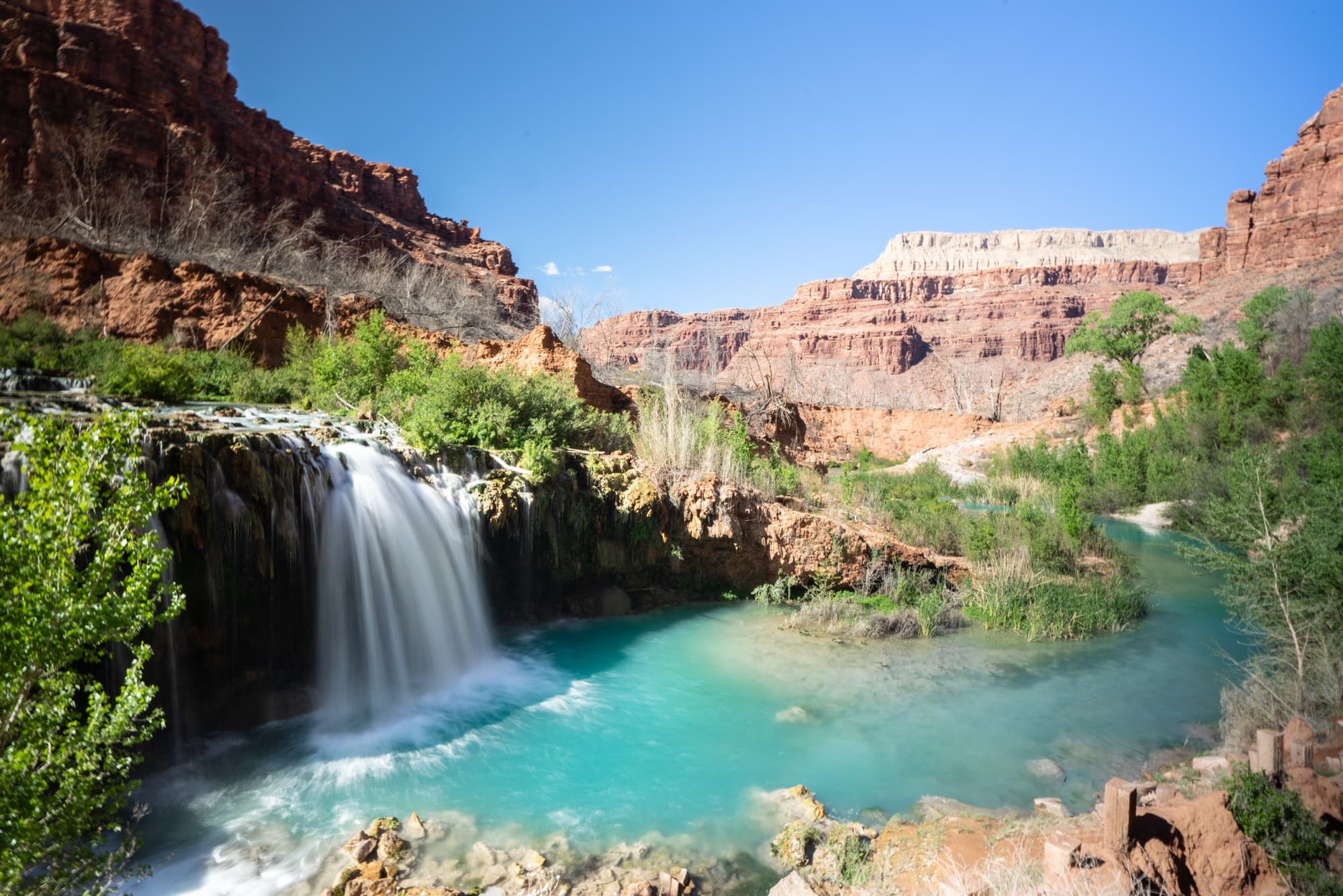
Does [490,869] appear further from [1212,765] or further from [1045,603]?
[1045,603]

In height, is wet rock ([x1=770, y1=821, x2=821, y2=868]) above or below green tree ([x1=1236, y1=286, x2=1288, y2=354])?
below

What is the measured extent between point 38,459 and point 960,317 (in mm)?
102728

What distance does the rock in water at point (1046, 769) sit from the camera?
18.6 feet

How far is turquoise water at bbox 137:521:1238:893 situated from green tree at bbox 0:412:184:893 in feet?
5.99

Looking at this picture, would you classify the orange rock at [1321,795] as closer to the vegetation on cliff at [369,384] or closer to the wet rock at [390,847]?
the wet rock at [390,847]

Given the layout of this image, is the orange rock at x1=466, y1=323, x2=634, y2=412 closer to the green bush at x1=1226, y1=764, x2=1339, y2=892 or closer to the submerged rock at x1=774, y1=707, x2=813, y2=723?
the submerged rock at x1=774, y1=707, x2=813, y2=723

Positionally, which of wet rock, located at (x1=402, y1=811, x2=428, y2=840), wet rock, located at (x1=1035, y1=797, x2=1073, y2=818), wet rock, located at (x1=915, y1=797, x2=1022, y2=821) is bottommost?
wet rock, located at (x1=915, y1=797, x2=1022, y2=821)

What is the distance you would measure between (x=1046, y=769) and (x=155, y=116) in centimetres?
4274

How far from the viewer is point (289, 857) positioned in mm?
4516

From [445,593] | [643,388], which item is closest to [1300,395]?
[643,388]

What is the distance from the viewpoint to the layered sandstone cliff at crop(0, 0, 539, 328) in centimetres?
2669

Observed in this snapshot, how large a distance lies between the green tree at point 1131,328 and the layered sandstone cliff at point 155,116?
2835 centimetres

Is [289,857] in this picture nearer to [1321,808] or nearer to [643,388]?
[1321,808]

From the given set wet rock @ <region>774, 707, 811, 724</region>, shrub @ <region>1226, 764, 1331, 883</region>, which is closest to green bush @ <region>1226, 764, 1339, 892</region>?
shrub @ <region>1226, 764, 1331, 883</region>
